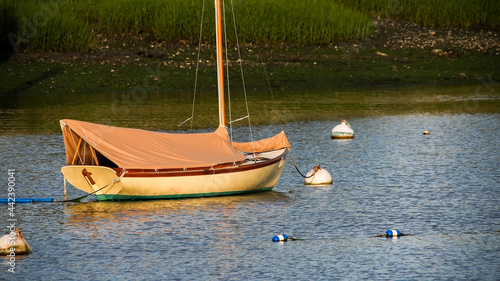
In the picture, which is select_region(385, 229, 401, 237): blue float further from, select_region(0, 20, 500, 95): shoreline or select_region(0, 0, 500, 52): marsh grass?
select_region(0, 0, 500, 52): marsh grass

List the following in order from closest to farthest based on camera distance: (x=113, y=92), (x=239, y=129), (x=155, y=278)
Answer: (x=155, y=278)
(x=239, y=129)
(x=113, y=92)

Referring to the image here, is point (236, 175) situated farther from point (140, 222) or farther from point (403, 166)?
point (403, 166)

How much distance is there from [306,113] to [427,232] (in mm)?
23431

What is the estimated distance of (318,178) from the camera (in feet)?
77.8

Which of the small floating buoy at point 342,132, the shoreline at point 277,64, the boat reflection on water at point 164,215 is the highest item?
the shoreline at point 277,64

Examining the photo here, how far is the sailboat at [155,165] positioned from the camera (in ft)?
68.7

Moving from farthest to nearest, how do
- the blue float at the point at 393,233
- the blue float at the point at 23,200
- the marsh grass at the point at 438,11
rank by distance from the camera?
the marsh grass at the point at 438,11 < the blue float at the point at 23,200 < the blue float at the point at 393,233

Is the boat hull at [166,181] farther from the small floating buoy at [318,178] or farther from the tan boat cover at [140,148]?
the small floating buoy at [318,178]

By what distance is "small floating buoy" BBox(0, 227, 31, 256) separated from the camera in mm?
16594

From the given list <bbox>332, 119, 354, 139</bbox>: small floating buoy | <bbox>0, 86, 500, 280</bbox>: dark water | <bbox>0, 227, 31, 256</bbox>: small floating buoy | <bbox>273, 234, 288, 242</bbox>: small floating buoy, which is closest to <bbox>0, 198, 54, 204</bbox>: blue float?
<bbox>0, 86, 500, 280</bbox>: dark water

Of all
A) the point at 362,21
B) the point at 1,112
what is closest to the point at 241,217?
the point at 1,112

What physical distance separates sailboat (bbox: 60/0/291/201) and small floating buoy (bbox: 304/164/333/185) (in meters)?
1.47

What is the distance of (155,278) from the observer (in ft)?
50.2

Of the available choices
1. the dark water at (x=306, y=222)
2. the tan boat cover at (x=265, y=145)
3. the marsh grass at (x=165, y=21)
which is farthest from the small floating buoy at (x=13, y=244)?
the marsh grass at (x=165, y=21)
